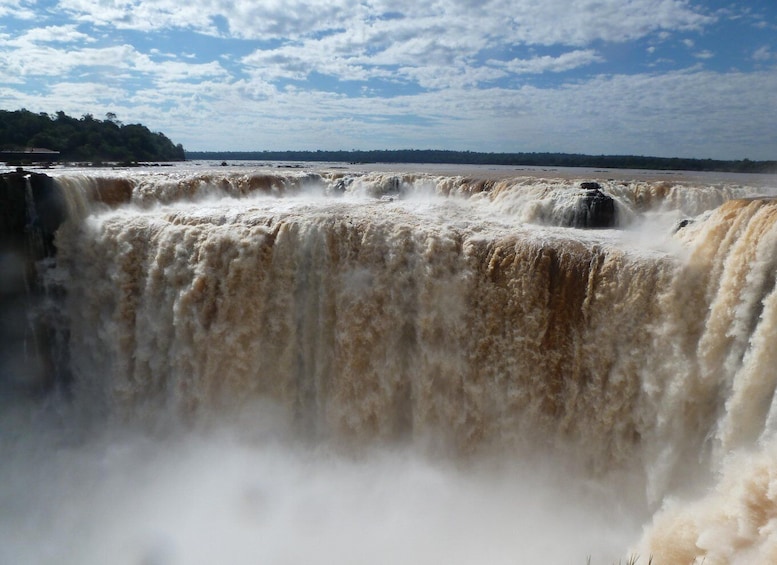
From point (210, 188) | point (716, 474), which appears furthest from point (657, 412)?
point (210, 188)

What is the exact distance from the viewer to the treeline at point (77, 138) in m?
34.5

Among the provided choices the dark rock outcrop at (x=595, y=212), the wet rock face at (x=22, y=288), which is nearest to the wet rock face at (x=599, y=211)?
the dark rock outcrop at (x=595, y=212)

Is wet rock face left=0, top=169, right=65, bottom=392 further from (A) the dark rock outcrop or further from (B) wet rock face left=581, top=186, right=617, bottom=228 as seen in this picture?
(B) wet rock face left=581, top=186, right=617, bottom=228

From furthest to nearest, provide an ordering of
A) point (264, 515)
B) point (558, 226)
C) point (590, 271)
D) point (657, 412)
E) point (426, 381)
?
point (558, 226) < point (426, 381) < point (264, 515) < point (590, 271) < point (657, 412)

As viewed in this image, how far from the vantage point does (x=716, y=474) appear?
689 centimetres

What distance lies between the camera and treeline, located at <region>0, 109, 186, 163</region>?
34500mm

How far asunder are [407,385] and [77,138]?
1379 inches

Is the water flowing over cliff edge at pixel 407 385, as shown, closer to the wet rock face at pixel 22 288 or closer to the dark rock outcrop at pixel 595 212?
the dark rock outcrop at pixel 595 212

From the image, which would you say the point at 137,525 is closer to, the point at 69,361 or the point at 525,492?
the point at 69,361

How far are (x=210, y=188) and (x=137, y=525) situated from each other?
9.53 meters

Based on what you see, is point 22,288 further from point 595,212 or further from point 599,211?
point 599,211

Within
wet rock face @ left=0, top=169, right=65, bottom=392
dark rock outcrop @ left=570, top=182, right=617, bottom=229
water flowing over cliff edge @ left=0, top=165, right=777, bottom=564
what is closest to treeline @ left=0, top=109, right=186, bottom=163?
wet rock face @ left=0, top=169, right=65, bottom=392

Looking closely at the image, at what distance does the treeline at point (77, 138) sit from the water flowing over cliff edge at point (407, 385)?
80.1ft

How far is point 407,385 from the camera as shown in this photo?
996cm
